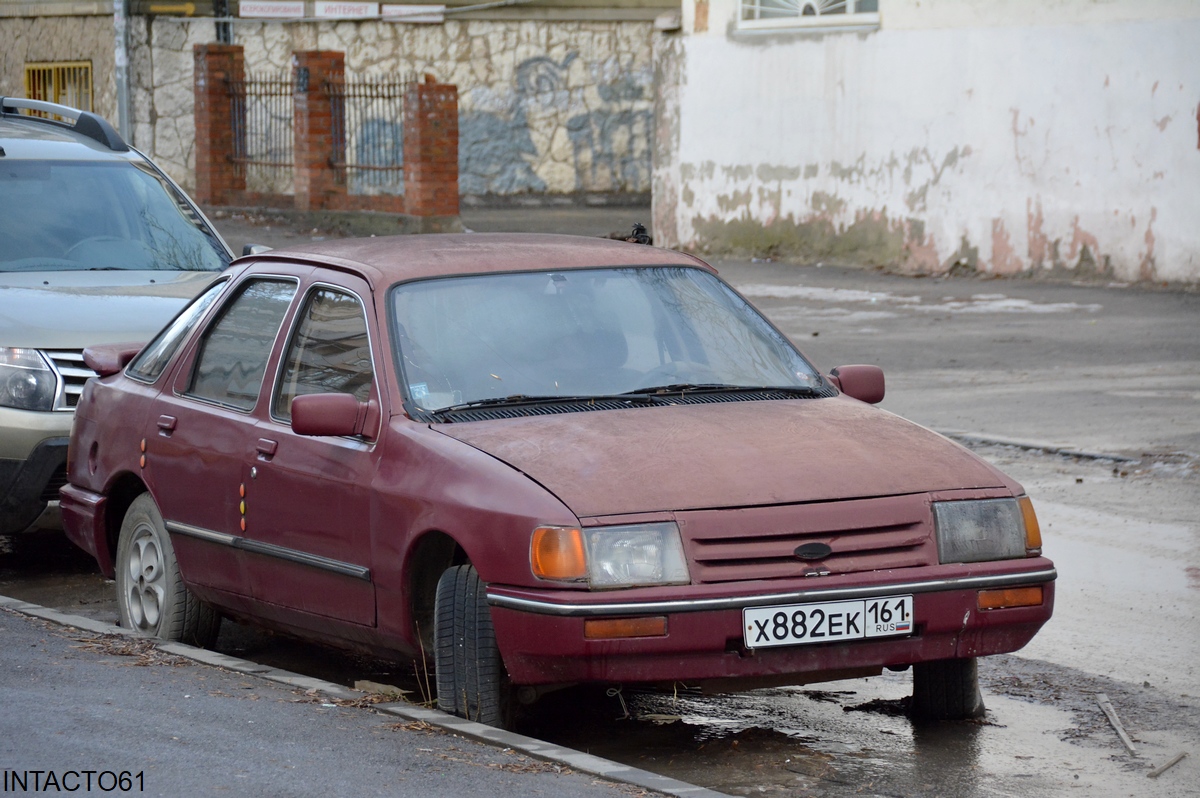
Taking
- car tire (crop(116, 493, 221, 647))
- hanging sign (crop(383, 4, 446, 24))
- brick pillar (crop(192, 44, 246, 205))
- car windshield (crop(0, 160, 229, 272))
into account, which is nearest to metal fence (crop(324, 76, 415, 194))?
brick pillar (crop(192, 44, 246, 205))

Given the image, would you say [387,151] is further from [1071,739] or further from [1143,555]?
[1071,739]

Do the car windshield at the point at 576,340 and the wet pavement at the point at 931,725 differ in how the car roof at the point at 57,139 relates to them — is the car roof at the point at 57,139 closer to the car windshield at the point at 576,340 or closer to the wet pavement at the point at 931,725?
the wet pavement at the point at 931,725

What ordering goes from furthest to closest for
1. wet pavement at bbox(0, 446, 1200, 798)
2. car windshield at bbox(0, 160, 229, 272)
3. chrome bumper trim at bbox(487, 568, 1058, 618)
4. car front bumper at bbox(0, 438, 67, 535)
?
car windshield at bbox(0, 160, 229, 272), car front bumper at bbox(0, 438, 67, 535), wet pavement at bbox(0, 446, 1200, 798), chrome bumper trim at bbox(487, 568, 1058, 618)

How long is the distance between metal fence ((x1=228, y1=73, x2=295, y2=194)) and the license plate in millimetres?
23320

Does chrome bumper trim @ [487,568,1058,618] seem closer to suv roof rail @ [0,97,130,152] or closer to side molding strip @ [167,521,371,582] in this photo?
side molding strip @ [167,521,371,582]

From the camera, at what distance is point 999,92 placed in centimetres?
1956

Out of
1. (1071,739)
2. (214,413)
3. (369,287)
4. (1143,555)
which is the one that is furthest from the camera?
(1143,555)

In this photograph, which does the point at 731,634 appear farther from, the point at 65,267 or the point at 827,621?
the point at 65,267

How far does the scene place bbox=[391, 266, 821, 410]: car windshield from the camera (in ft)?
18.4

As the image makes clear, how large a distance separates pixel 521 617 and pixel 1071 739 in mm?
1726

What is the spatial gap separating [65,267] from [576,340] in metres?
4.14

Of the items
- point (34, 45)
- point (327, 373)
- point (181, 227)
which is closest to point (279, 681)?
point (327, 373)

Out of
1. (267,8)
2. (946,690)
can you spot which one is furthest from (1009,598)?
(267,8)

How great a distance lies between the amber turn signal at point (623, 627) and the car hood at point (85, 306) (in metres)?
3.81
